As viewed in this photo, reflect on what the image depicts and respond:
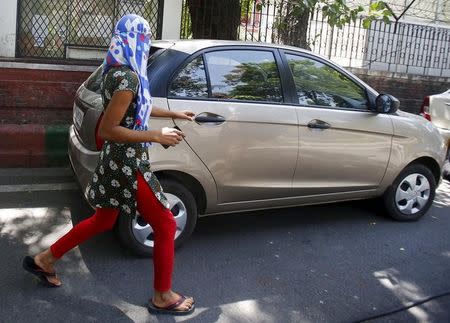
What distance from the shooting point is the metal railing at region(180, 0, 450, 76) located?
9039 mm

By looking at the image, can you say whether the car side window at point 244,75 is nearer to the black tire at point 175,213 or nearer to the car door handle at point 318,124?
the car door handle at point 318,124

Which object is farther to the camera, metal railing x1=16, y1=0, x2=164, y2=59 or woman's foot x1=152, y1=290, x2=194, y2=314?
metal railing x1=16, y1=0, x2=164, y2=59

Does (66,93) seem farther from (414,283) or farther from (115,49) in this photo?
(414,283)

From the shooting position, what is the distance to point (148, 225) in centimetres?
425

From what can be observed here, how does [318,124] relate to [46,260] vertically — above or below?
above

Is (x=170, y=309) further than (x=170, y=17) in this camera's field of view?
No

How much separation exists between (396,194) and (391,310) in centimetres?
182

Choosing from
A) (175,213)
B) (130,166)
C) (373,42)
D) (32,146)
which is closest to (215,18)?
(32,146)

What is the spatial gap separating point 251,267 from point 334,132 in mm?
1363

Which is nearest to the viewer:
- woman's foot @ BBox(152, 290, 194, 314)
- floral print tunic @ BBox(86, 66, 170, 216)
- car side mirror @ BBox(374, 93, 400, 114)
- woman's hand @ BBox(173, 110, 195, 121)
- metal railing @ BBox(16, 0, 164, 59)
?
floral print tunic @ BBox(86, 66, 170, 216)

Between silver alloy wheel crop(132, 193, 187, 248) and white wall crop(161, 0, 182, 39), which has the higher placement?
white wall crop(161, 0, 182, 39)

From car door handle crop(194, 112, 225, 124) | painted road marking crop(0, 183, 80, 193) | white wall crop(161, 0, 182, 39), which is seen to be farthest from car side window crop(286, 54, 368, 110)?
white wall crop(161, 0, 182, 39)

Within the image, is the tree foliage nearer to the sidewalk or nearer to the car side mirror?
the sidewalk

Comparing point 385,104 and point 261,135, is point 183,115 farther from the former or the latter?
point 385,104
